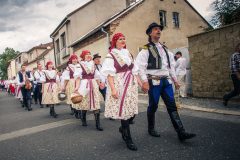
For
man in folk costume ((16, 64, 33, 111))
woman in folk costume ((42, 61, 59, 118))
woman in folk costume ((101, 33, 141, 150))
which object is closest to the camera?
woman in folk costume ((101, 33, 141, 150))

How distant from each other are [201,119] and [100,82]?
269 cm

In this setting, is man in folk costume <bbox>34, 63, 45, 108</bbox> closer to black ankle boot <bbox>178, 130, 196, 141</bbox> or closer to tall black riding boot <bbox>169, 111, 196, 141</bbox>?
tall black riding boot <bbox>169, 111, 196, 141</bbox>

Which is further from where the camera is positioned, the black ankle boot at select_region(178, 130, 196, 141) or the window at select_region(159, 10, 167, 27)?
the window at select_region(159, 10, 167, 27)

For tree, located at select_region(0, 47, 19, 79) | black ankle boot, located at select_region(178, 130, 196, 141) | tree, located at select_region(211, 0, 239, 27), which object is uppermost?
tree, located at select_region(0, 47, 19, 79)

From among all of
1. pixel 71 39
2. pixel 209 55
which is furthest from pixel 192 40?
pixel 71 39

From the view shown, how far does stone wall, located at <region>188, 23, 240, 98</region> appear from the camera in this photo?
8.77 meters

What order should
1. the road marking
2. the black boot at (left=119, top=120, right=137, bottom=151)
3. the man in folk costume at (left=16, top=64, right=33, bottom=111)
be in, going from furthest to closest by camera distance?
the man in folk costume at (left=16, top=64, right=33, bottom=111)
the road marking
the black boot at (left=119, top=120, right=137, bottom=151)

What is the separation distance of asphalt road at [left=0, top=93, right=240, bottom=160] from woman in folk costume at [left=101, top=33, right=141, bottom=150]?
0.53 meters

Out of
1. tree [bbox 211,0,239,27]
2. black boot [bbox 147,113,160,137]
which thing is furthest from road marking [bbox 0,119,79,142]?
tree [bbox 211,0,239,27]

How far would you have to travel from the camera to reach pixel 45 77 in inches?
366

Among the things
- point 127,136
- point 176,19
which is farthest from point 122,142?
point 176,19

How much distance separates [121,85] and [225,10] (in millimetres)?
11232

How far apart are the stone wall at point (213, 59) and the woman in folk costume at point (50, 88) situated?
5.40 meters

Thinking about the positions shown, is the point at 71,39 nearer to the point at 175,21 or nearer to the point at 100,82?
the point at 175,21
